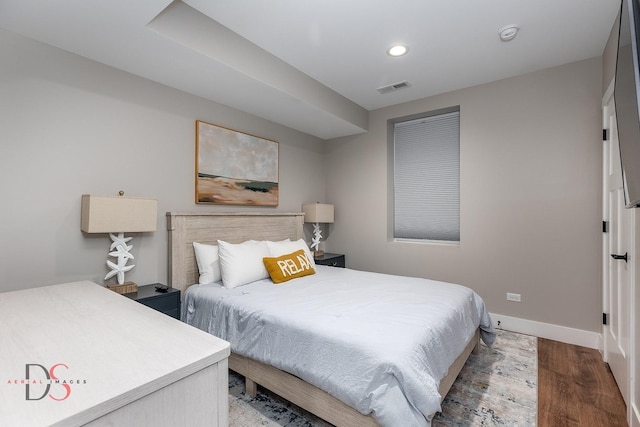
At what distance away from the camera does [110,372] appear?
784 millimetres

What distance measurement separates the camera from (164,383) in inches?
Answer: 30.0

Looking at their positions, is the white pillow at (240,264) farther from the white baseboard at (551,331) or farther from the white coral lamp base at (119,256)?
the white baseboard at (551,331)

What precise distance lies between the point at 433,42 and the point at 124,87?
2594 millimetres

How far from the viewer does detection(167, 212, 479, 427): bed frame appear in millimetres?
1675

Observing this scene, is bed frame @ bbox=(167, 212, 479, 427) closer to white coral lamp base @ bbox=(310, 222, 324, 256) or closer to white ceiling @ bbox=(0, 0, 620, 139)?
white coral lamp base @ bbox=(310, 222, 324, 256)

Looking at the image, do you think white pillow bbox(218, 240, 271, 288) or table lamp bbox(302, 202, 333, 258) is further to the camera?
table lamp bbox(302, 202, 333, 258)

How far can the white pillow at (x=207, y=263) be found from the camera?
9.12 ft

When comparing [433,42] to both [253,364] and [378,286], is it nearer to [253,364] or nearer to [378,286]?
[378,286]

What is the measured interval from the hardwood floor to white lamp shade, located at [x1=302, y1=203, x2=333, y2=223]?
268 cm

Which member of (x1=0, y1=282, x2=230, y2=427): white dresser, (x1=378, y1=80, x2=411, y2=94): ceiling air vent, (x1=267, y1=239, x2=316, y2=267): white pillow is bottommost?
(x1=0, y1=282, x2=230, y2=427): white dresser

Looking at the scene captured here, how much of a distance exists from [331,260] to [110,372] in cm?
339

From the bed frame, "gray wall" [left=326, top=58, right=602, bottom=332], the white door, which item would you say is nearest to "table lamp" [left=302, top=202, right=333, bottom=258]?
the bed frame
